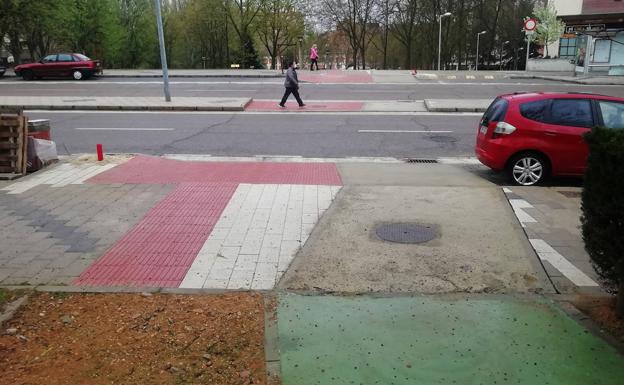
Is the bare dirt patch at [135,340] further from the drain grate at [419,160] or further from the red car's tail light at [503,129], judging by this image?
the drain grate at [419,160]

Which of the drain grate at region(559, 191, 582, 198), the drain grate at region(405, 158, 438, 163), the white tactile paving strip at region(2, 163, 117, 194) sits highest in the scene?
the white tactile paving strip at region(2, 163, 117, 194)

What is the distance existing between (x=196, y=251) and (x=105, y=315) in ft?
5.26

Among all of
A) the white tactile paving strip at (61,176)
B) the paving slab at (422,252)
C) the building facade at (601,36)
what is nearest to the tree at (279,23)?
the building facade at (601,36)

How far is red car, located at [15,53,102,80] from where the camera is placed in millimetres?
32344

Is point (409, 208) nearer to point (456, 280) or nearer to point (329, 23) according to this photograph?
point (456, 280)

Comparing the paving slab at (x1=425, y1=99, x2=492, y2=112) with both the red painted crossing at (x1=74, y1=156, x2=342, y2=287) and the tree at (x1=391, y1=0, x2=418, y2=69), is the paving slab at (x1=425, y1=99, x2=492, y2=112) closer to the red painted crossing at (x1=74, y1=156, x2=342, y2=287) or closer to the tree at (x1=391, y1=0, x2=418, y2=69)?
the red painted crossing at (x1=74, y1=156, x2=342, y2=287)

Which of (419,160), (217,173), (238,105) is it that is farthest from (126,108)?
(419,160)

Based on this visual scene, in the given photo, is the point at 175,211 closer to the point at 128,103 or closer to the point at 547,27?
the point at 128,103

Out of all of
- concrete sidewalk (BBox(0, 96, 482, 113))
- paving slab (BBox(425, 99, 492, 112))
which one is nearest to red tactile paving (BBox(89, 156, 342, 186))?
concrete sidewalk (BBox(0, 96, 482, 113))

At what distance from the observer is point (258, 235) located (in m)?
6.38

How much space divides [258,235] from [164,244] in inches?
43.3

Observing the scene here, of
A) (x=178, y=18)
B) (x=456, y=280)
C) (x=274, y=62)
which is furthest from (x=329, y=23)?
(x=456, y=280)

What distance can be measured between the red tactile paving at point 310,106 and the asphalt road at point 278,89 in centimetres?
189

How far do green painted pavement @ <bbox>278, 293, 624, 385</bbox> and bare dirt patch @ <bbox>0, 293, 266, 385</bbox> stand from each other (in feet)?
1.07
